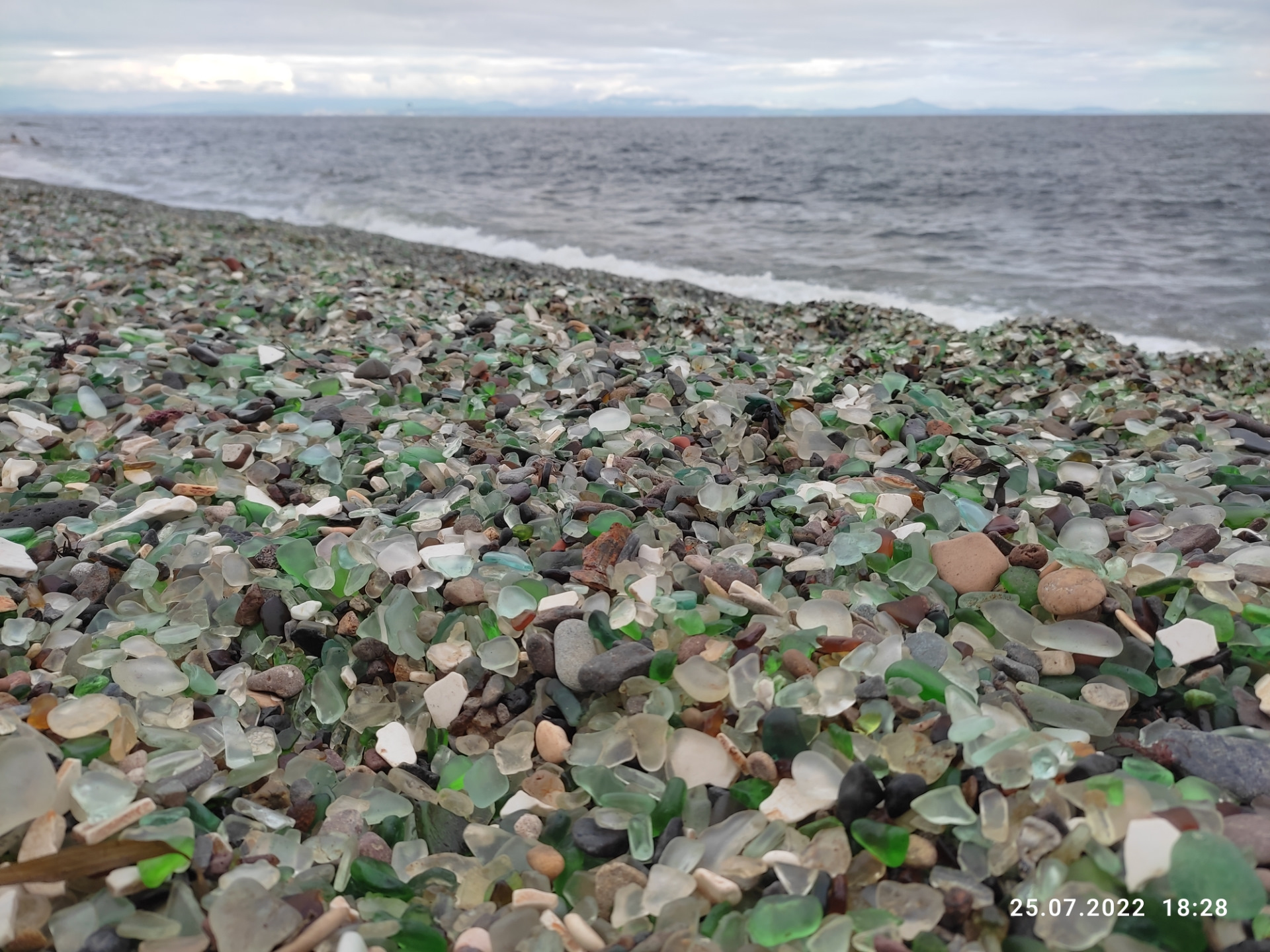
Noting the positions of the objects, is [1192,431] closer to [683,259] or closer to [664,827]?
[664,827]

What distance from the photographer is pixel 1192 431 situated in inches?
123

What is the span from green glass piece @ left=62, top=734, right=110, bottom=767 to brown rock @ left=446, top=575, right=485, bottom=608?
67 cm

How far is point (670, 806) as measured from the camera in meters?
1.34

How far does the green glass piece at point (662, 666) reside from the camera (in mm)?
1517

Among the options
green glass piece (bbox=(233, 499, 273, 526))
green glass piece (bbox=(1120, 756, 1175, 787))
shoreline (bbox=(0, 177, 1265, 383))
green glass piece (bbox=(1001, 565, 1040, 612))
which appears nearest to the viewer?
green glass piece (bbox=(1120, 756, 1175, 787))

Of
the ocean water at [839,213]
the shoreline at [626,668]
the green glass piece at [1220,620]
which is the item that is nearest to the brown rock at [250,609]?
the shoreline at [626,668]

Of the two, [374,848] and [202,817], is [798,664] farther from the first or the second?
[202,817]

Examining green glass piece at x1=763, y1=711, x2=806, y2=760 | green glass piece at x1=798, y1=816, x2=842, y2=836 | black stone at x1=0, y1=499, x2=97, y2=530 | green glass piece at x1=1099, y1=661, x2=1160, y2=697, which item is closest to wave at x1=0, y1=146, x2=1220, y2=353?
green glass piece at x1=1099, y1=661, x2=1160, y2=697

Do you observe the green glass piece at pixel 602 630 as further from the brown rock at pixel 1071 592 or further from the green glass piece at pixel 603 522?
the brown rock at pixel 1071 592

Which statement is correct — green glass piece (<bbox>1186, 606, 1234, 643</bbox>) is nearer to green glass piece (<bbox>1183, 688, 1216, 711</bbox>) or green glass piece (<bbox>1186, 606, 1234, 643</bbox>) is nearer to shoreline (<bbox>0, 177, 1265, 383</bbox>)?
green glass piece (<bbox>1183, 688, 1216, 711</bbox>)

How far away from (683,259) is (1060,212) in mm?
9995

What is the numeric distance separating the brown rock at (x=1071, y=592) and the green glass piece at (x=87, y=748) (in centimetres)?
185

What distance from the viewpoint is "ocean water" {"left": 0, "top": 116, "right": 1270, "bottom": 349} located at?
9.79 metres

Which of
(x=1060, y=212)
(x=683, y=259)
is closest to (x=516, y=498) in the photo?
(x=683, y=259)
